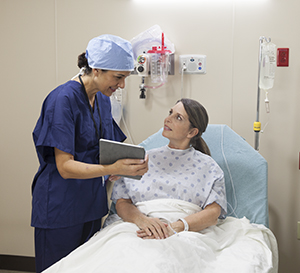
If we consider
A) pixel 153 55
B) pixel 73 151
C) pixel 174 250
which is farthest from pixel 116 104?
pixel 174 250

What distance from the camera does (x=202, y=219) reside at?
169 cm

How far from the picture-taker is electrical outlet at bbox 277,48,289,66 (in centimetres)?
222

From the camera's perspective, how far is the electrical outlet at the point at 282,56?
7.29ft

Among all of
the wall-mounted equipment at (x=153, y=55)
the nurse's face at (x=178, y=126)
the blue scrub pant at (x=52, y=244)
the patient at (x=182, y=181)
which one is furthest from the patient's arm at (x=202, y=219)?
the wall-mounted equipment at (x=153, y=55)

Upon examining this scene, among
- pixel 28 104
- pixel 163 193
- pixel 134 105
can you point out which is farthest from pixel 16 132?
pixel 163 193

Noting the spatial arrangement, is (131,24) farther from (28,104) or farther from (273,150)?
(273,150)

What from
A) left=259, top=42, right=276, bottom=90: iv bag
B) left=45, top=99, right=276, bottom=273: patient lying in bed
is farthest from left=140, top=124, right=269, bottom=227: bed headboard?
left=259, top=42, right=276, bottom=90: iv bag

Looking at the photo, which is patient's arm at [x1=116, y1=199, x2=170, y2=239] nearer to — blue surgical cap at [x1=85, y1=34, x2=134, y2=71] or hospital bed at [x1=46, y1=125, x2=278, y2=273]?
hospital bed at [x1=46, y1=125, x2=278, y2=273]

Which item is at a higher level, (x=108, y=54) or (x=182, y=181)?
(x=108, y=54)

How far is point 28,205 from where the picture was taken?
271cm

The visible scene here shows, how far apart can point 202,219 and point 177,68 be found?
44.1 inches

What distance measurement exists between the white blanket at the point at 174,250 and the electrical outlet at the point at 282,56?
1.05m

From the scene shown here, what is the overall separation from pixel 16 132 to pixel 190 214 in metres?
1.57

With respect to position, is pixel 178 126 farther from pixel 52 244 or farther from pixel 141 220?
pixel 52 244
